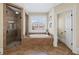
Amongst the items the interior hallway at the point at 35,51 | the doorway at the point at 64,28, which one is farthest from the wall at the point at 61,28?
the interior hallway at the point at 35,51

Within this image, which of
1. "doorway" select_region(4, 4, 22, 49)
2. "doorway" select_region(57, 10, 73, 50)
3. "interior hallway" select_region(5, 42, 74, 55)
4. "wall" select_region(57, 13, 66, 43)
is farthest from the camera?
"wall" select_region(57, 13, 66, 43)

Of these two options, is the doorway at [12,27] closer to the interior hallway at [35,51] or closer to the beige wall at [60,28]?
the interior hallway at [35,51]

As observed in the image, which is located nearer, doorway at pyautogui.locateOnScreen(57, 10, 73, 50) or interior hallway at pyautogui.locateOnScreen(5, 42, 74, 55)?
interior hallway at pyautogui.locateOnScreen(5, 42, 74, 55)

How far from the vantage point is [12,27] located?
2639 millimetres

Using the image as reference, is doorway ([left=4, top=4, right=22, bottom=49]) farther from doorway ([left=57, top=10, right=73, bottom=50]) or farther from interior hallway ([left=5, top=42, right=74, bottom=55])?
doorway ([left=57, top=10, right=73, bottom=50])

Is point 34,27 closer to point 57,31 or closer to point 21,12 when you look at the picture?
point 21,12

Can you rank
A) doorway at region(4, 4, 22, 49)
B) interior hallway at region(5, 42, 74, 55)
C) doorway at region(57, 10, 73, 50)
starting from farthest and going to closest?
doorway at region(57, 10, 73, 50) → doorway at region(4, 4, 22, 49) → interior hallway at region(5, 42, 74, 55)

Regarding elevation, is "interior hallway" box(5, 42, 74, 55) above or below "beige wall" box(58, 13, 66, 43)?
below

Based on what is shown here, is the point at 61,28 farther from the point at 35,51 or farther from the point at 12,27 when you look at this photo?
the point at 12,27

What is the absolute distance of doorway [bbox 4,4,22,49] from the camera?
232 centimetres

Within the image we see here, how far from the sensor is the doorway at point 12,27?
7.61 feet

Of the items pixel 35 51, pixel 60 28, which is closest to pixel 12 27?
pixel 35 51

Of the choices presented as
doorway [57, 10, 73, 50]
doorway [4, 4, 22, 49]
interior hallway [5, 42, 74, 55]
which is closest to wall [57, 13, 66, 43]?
doorway [57, 10, 73, 50]

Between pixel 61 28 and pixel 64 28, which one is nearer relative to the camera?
pixel 64 28
